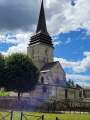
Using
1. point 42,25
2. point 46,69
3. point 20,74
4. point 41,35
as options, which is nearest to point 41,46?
point 41,35

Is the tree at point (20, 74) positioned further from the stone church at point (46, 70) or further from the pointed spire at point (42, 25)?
the pointed spire at point (42, 25)

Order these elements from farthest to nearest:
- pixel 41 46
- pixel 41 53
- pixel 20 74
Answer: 1. pixel 41 46
2. pixel 41 53
3. pixel 20 74

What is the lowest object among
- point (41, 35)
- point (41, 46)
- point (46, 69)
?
point (46, 69)

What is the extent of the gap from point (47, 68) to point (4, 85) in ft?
61.9

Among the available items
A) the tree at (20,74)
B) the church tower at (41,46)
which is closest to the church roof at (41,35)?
the church tower at (41,46)

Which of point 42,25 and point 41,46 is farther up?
point 42,25

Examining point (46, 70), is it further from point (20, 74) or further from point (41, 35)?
point (20, 74)

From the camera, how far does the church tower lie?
175 feet

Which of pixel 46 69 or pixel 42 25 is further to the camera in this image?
pixel 42 25

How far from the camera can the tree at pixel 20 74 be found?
104ft

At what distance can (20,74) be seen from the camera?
3222 centimetres

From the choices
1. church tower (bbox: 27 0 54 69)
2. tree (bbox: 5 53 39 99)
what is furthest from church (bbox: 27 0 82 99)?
tree (bbox: 5 53 39 99)

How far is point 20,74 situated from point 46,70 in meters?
17.2

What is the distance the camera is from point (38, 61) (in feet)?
172
